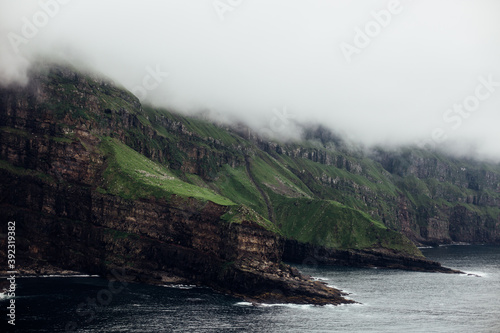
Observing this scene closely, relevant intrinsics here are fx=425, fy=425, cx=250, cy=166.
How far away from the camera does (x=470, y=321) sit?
178 metres

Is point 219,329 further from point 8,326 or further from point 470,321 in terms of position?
point 470,321

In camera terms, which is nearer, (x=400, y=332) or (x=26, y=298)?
(x=400, y=332)

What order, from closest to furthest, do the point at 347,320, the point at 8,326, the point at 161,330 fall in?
the point at 8,326 → the point at 161,330 → the point at 347,320

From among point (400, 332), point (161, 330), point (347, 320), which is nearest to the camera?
point (161, 330)

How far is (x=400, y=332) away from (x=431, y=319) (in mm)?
29133

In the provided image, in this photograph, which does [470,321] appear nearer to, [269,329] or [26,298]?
[269,329]

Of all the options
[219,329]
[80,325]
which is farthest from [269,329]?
[80,325]

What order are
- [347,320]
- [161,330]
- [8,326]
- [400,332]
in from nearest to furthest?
[8,326] < [161,330] < [400,332] < [347,320]

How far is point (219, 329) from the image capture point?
15612cm

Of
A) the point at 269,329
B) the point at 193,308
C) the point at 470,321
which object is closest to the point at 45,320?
the point at 193,308

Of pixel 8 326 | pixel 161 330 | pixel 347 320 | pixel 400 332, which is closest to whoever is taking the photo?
pixel 8 326

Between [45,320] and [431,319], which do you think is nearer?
[45,320]

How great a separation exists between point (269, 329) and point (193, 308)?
39073 mm

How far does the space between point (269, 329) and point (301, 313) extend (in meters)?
31.4
